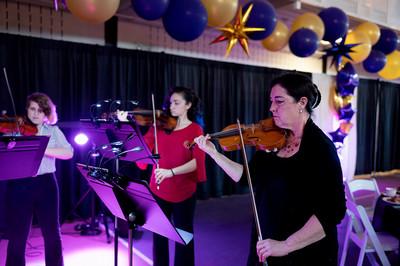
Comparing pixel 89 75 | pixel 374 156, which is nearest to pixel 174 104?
pixel 89 75

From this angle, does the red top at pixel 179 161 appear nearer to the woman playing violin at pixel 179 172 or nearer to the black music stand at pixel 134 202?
the woman playing violin at pixel 179 172

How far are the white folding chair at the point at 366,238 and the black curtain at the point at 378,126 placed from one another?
5.81 metres

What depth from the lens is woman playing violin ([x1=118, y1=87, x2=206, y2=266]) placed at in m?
2.47

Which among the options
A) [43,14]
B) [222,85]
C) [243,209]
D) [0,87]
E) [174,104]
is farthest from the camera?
[222,85]

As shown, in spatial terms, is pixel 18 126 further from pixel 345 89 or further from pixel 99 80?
pixel 345 89

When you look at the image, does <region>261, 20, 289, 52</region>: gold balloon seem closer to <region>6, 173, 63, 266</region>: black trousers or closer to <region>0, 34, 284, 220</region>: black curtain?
<region>0, 34, 284, 220</region>: black curtain

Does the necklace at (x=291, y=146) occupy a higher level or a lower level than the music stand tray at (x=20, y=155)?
higher

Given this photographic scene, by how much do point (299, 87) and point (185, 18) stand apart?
7.25ft

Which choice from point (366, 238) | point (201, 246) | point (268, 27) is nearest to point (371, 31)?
point (268, 27)

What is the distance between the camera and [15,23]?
14.2 ft

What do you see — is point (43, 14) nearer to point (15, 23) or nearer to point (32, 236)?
point (15, 23)

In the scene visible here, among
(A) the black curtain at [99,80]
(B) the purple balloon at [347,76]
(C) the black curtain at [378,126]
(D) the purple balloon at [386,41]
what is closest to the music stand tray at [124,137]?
(A) the black curtain at [99,80]

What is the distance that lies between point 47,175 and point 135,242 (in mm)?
1576

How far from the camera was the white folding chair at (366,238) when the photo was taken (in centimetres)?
280
